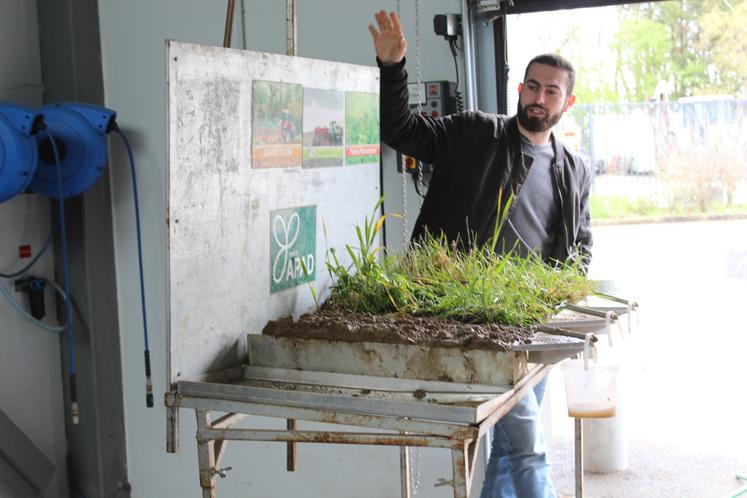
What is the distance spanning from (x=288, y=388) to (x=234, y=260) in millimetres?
366

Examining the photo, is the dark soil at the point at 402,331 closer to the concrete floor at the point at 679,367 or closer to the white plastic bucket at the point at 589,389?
the white plastic bucket at the point at 589,389

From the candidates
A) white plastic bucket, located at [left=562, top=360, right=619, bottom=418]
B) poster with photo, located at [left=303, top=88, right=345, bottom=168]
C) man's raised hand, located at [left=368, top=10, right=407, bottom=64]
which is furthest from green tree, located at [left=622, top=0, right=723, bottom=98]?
poster with photo, located at [left=303, top=88, right=345, bottom=168]

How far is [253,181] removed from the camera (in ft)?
7.52

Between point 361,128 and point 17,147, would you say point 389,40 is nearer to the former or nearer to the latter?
point 361,128

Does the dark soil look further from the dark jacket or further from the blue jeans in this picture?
the dark jacket

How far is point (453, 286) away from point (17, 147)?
1741 mm

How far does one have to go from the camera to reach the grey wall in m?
3.69

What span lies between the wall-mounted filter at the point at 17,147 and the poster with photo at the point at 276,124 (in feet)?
4.25

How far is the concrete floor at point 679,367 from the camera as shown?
4371 millimetres

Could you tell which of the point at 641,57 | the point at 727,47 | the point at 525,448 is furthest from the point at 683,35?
the point at 525,448

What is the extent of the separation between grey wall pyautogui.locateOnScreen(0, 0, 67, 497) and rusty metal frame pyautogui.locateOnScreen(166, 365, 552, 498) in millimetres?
1872

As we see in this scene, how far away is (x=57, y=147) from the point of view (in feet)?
11.3

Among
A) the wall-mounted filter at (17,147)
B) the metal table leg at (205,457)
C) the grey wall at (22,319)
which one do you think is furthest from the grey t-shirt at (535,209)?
the grey wall at (22,319)

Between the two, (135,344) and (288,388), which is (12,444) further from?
(288,388)
